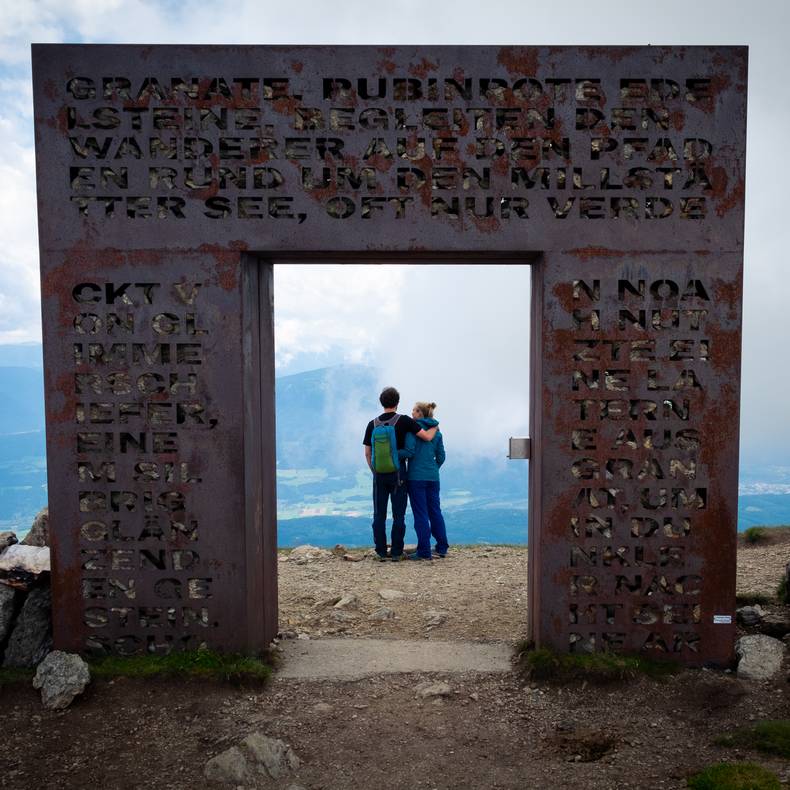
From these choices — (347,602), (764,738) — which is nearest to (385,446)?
(347,602)

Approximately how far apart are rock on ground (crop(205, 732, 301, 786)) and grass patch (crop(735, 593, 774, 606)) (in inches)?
187

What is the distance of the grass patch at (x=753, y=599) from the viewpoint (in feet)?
22.1

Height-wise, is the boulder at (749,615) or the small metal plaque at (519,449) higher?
the small metal plaque at (519,449)

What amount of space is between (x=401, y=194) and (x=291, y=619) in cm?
447

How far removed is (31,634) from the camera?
5672 mm

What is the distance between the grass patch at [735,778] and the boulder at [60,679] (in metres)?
4.35

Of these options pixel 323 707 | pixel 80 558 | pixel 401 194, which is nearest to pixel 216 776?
pixel 323 707

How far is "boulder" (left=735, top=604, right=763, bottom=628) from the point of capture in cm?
617

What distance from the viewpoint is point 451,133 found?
529 cm

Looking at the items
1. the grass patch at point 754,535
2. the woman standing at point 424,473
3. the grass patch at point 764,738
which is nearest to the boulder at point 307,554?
the woman standing at point 424,473

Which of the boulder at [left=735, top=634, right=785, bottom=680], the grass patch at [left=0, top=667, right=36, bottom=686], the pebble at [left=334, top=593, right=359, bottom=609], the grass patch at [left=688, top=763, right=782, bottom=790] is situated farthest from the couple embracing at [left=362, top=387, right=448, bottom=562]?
the grass patch at [left=688, top=763, right=782, bottom=790]

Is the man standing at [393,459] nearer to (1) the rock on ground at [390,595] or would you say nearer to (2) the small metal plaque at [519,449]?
(1) the rock on ground at [390,595]

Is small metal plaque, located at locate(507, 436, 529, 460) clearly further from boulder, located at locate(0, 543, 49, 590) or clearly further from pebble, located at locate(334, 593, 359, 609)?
boulder, located at locate(0, 543, 49, 590)

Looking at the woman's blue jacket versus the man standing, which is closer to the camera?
the man standing
